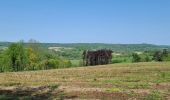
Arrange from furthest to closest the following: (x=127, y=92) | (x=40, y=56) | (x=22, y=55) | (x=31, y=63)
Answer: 1. (x=40, y=56)
2. (x=31, y=63)
3. (x=22, y=55)
4. (x=127, y=92)

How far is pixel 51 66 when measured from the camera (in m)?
97.7

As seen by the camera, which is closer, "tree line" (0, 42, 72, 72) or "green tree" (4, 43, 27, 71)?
"green tree" (4, 43, 27, 71)

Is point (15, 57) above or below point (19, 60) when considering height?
above

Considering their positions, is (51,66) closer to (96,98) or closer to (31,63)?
(31,63)

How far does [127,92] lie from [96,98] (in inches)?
76.8

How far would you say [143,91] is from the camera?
62.4 ft

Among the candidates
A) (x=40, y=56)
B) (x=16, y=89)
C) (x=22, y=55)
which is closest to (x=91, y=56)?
(x=22, y=55)

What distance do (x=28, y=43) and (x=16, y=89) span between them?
279ft

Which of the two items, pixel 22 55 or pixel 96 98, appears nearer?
pixel 96 98

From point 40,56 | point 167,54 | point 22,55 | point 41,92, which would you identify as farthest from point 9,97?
point 40,56

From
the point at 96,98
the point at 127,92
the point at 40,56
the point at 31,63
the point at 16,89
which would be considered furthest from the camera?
the point at 40,56

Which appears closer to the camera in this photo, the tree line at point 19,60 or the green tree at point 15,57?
the green tree at point 15,57

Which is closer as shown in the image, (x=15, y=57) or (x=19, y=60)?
(x=19, y=60)

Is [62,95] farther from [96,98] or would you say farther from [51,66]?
[51,66]
